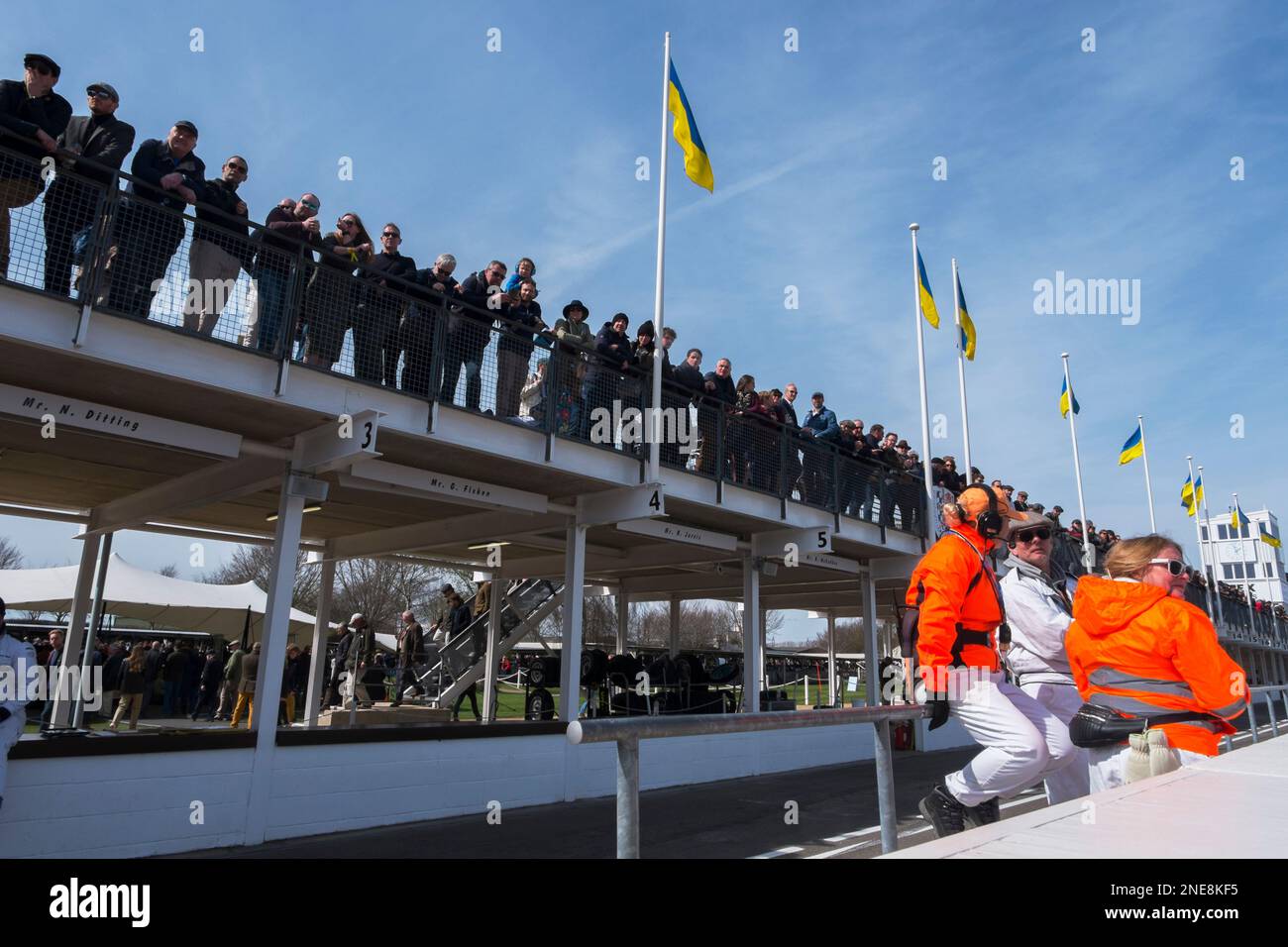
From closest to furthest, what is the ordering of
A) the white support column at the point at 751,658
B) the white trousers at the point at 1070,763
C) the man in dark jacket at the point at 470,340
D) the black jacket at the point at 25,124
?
the white trousers at the point at 1070,763, the black jacket at the point at 25,124, the man in dark jacket at the point at 470,340, the white support column at the point at 751,658

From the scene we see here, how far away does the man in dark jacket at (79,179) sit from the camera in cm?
673

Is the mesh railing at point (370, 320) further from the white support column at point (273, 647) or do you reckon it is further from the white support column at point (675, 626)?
the white support column at point (675, 626)

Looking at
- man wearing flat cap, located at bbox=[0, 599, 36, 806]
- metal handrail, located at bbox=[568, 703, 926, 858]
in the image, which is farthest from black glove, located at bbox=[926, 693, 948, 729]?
man wearing flat cap, located at bbox=[0, 599, 36, 806]

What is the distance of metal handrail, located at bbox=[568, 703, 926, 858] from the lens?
2.62 m

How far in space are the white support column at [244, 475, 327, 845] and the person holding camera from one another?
20.9 feet

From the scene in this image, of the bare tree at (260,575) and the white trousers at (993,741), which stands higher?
the bare tree at (260,575)

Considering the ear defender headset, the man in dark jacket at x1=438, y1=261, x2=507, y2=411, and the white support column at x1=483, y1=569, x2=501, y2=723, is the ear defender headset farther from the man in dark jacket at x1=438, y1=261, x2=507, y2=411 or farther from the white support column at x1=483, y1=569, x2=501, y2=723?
the white support column at x1=483, y1=569, x2=501, y2=723

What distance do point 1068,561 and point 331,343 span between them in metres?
19.5

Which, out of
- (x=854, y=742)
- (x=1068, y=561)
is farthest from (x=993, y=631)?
(x=1068, y=561)

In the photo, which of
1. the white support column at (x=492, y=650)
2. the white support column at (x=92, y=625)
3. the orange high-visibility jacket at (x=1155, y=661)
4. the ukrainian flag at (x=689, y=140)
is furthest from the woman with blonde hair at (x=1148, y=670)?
the white support column at (x=492, y=650)

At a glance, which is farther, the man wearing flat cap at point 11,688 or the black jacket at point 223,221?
the black jacket at point 223,221

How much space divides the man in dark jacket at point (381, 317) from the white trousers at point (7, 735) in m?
4.03

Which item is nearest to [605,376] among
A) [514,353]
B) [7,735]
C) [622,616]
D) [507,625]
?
[514,353]
